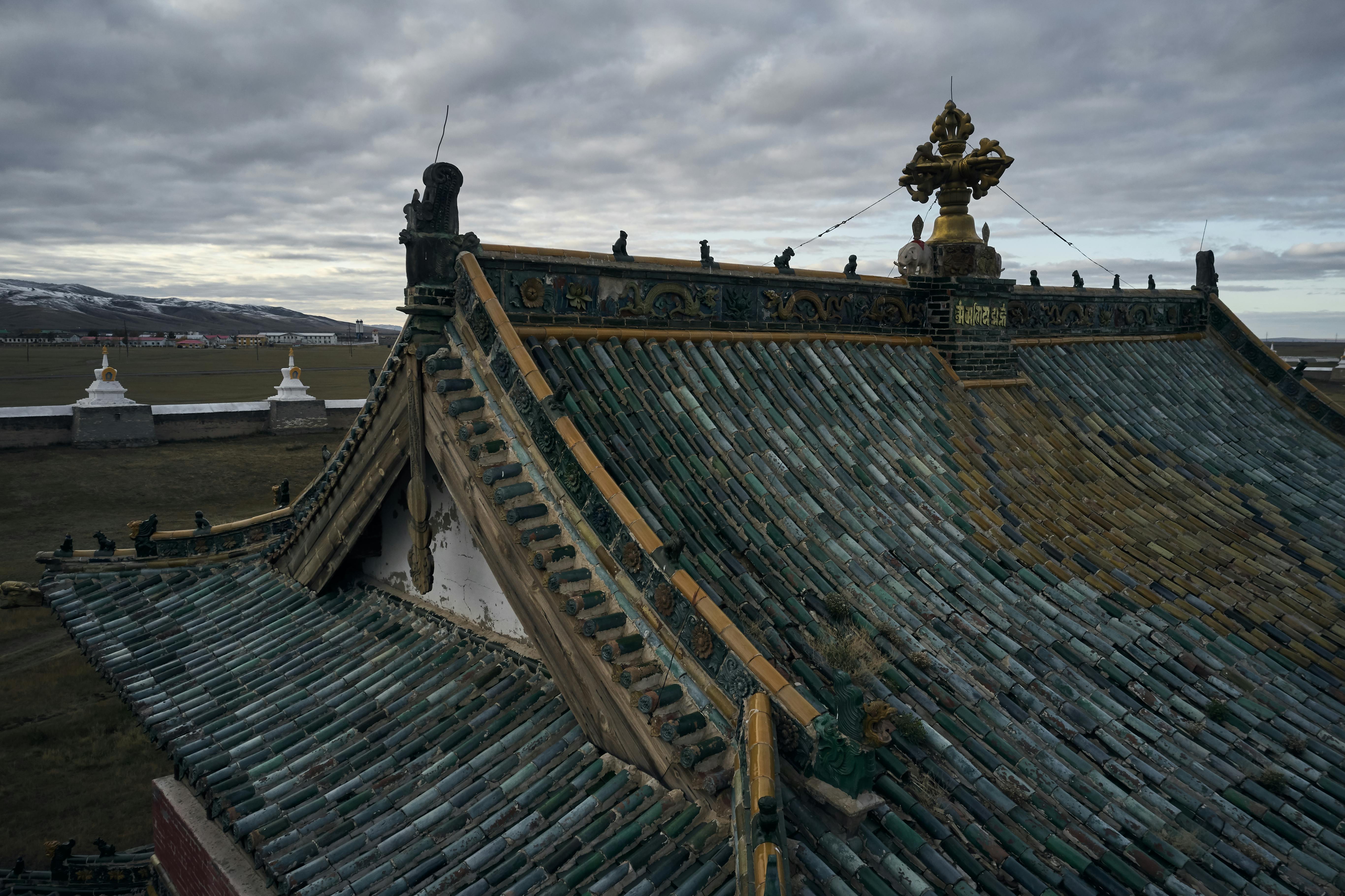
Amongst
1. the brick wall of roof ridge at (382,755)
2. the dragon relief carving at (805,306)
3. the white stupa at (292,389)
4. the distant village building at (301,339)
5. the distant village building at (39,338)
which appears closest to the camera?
the brick wall of roof ridge at (382,755)

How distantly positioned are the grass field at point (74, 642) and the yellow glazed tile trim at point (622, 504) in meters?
15.4

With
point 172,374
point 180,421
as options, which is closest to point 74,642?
point 180,421

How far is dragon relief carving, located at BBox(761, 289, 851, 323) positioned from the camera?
9.04 metres

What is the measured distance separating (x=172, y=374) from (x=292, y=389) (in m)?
42.5

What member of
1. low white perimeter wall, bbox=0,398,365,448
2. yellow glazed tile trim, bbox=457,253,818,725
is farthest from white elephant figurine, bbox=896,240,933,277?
low white perimeter wall, bbox=0,398,365,448

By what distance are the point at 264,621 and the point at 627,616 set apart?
20.3 ft

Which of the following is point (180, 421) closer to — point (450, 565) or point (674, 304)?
point (450, 565)

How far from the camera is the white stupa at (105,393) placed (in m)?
34.1

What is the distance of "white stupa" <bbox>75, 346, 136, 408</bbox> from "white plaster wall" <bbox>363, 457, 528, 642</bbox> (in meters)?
32.4

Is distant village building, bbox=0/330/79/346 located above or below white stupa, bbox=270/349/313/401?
above

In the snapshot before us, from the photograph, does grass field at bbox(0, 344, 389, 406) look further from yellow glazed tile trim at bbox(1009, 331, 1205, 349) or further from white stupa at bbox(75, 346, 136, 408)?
yellow glazed tile trim at bbox(1009, 331, 1205, 349)

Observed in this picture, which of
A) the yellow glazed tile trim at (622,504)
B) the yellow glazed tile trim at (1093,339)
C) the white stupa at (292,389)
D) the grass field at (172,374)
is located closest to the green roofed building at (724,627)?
the yellow glazed tile trim at (622,504)

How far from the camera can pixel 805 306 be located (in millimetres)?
9422

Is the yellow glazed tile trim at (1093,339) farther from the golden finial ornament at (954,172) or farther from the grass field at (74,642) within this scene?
the grass field at (74,642)
